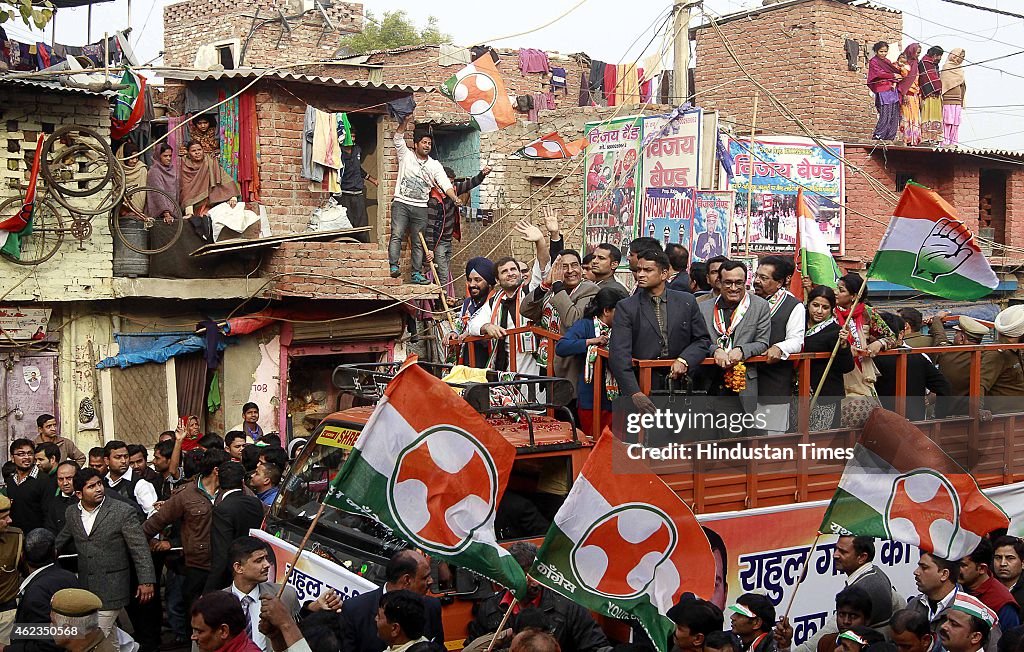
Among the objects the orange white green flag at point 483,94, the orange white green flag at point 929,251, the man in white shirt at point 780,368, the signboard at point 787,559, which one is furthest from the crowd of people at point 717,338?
the orange white green flag at point 483,94

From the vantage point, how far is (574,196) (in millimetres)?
19375

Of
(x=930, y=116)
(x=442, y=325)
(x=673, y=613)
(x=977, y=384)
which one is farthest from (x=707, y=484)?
(x=930, y=116)

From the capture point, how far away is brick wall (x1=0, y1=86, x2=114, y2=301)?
42.6 ft

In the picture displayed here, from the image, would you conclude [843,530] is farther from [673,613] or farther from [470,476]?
[470,476]

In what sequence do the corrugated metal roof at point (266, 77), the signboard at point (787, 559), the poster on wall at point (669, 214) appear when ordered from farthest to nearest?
the poster on wall at point (669, 214), the corrugated metal roof at point (266, 77), the signboard at point (787, 559)

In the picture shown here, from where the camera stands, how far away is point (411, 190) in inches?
623

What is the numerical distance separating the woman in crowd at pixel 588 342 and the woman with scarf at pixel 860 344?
1.74 m

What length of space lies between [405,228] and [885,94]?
1039cm

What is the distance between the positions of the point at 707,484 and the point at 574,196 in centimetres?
1212

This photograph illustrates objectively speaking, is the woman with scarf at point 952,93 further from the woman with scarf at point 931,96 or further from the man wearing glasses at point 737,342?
the man wearing glasses at point 737,342

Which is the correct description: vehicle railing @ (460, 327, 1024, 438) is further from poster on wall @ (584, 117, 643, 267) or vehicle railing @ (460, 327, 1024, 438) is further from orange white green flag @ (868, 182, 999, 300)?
poster on wall @ (584, 117, 643, 267)

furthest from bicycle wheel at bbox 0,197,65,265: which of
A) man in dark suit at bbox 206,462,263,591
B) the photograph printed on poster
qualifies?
the photograph printed on poster

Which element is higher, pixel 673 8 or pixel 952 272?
pixel 673 8

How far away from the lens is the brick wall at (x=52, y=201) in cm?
1298
